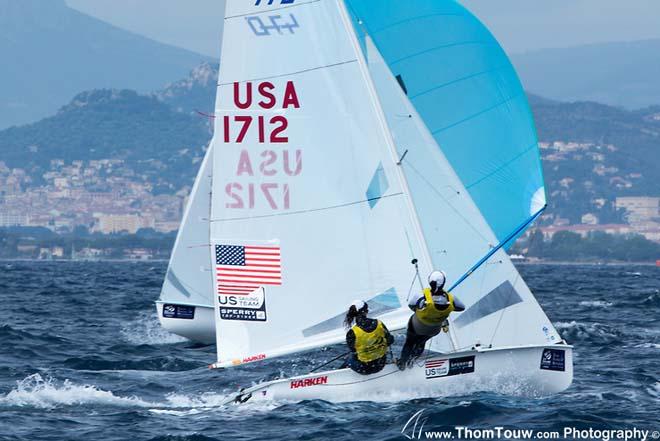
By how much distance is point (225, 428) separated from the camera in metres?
11.4

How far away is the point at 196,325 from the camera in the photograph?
2011 cm

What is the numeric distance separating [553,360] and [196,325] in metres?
9.03

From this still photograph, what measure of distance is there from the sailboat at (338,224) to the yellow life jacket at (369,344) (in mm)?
272

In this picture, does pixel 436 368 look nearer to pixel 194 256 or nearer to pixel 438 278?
pixel 438 278

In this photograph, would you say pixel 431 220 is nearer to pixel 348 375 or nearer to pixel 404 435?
pixel 348 375

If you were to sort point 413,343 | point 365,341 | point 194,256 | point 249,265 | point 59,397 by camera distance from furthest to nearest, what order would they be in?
1. point 194,256
2. point 59,397
3. point 249,265
4. point 413,343
5. point 365,341

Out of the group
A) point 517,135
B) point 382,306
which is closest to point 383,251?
point 382,306

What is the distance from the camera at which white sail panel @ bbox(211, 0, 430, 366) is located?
40.2 feet

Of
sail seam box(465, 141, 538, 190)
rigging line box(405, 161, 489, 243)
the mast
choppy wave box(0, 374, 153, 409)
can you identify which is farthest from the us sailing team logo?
choppy wave box(0, 374, 153, 409)

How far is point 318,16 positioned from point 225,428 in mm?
4151

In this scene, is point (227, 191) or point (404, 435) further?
point (227, 191)

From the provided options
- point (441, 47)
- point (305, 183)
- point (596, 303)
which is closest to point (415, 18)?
point (441, 47)

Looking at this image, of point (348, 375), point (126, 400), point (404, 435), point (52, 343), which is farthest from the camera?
point (52, 343)

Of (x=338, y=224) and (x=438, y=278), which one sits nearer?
(x=438, y=278)
